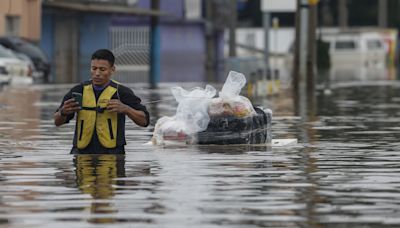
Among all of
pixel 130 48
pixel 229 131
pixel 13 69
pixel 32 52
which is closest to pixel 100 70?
pixel 229 131

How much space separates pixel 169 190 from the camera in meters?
12.9

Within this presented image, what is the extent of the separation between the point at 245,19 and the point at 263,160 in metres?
93.1

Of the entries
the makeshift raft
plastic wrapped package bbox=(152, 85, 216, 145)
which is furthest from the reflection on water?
the makeshift raft

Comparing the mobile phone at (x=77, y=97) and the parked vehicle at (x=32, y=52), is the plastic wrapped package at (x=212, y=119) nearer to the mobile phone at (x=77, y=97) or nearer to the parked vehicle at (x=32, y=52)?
the mobile phone at (x=77, y=97)

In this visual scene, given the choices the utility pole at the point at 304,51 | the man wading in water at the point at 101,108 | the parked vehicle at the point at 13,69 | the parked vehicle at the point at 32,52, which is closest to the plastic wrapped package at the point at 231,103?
the man wading in water at the point at 101,108

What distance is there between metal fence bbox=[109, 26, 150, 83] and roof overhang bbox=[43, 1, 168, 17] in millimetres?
4408

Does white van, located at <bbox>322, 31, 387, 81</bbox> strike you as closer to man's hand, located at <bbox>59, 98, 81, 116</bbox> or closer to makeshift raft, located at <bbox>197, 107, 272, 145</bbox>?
makeshift raft, located at <bbox>197, 107, 272, 145</bbox>

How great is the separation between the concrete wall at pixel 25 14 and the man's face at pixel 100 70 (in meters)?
34.1

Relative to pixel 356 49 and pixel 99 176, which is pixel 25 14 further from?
pixel 356 49

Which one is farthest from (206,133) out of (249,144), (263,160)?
(263,160)

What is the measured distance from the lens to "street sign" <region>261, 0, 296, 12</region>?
44.5 metres

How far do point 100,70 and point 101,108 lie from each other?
41 cm

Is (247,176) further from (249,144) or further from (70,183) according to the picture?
(249,144)

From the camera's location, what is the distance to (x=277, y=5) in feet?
148
